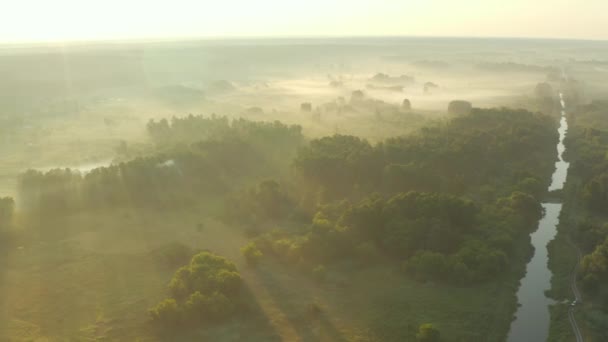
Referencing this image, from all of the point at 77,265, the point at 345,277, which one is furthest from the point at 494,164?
the point at 77,265

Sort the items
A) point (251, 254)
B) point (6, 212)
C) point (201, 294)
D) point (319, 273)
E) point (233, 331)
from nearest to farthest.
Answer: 1. point (233, 331)
2. point (201, 294)
3. point (319, 273)
4. point (251, 254)
5. point (6, 212)

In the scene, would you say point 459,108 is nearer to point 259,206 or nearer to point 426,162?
point 426,162

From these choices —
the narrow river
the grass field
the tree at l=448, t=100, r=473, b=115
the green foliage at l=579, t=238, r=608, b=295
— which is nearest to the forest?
the grass field

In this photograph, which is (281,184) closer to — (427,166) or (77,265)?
(427,166)

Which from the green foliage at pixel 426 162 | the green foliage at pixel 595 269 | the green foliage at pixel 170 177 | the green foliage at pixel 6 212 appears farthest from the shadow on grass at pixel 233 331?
the green foliage at pixel 6 212

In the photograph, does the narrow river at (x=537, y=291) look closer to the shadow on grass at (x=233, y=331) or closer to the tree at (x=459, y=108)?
the shadow on grass at (x=233, y=331)

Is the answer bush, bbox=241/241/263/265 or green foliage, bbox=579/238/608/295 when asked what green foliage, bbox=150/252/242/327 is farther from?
green foliage, bbox=579/238/608/295

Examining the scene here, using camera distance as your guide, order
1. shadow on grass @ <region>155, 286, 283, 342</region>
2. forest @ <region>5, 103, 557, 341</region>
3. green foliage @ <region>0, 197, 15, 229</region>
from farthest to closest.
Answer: green foliage @ <region>0, 197, 15, 229</region> < forest @ <region>5, 103, 557, 341</region> < shadow on grass @ <region>155, 286, 283, 342</region>

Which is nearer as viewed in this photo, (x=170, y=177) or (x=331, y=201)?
(x=331, y=201)

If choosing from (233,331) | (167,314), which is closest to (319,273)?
(233,331)
